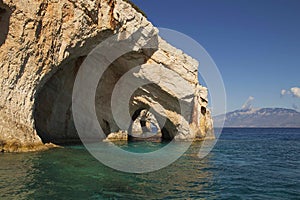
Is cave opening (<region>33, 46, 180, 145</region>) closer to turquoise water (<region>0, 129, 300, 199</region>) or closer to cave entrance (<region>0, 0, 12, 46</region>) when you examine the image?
cave entrance (<region>0, 0, 12, 46</region>)

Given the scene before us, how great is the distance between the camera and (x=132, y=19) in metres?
24.4

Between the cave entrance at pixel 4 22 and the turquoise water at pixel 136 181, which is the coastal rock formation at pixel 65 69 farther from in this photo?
the turquoise water at pixel 136 181

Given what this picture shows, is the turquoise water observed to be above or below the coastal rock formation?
below

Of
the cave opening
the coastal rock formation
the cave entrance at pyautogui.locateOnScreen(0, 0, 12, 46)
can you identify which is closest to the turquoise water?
the coastal rock formation

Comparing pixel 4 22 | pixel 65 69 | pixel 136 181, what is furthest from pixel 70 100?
pixel 136 181

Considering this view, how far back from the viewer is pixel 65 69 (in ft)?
86.4

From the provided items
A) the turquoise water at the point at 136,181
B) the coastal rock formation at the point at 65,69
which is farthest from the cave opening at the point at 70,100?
the turquoise water at the point at 136,181

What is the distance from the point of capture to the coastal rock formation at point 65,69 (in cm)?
1755

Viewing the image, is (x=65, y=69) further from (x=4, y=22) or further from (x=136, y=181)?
(x=136, y=181)

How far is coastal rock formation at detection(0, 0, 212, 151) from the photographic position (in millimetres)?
17547

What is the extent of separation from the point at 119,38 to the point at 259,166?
15.8 metres

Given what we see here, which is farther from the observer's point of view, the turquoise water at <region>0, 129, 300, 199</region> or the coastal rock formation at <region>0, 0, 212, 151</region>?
the coastal rock formation at <region>0, 0, 212, 151</region>

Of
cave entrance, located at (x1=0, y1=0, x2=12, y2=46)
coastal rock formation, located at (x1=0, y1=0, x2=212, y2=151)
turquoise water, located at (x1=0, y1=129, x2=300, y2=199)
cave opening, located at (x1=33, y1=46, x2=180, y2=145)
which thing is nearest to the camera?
turquoise water, located at (x1=0, y1=129, x2=300, y2=199)

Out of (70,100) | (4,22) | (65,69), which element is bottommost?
(70,100)
